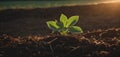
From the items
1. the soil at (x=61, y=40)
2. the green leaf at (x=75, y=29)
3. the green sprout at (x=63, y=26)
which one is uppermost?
the green sprout at (x=63, y=26)

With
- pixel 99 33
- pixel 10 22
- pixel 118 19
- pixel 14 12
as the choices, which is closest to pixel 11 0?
pixel 14 12

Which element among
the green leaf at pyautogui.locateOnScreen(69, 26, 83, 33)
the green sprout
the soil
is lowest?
the soil

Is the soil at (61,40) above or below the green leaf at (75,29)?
below

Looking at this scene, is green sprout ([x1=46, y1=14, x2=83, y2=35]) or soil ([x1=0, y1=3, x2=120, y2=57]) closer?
soil ([x1=0, y1=3, x2=120, y2=57])

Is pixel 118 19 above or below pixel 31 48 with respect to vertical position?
below

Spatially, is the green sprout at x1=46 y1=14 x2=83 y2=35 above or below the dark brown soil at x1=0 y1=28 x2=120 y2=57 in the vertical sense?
above

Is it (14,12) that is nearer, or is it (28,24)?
(28,24)

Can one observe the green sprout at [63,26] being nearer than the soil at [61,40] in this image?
No

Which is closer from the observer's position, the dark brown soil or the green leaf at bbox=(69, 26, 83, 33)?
the dark brown soil

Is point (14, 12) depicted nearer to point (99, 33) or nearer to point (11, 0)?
point (11, 0)
